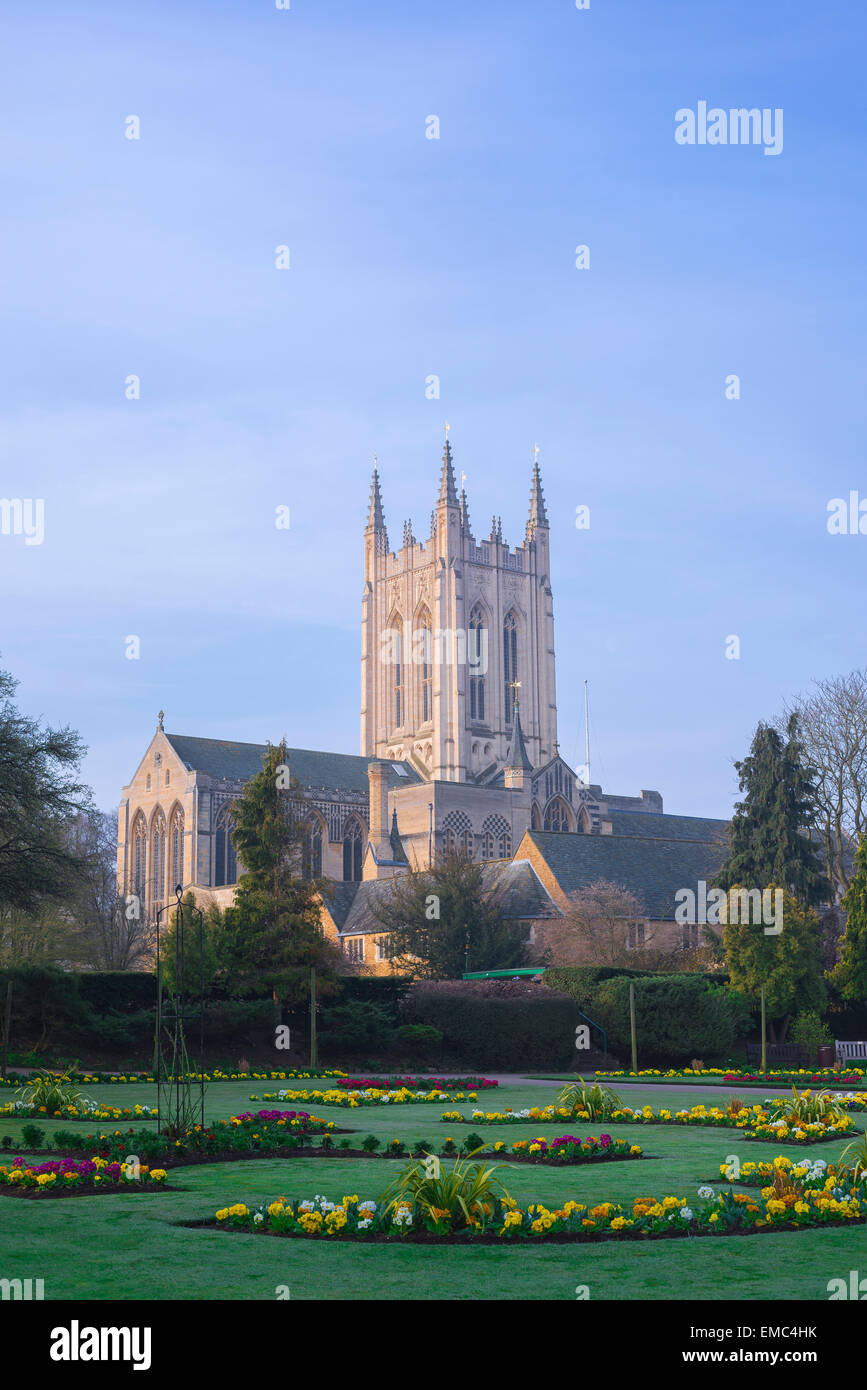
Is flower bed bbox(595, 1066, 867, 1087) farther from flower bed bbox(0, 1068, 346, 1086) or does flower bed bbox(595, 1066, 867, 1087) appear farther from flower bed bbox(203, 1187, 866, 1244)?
flower bed bbox(203, 1187, 866, 1244)

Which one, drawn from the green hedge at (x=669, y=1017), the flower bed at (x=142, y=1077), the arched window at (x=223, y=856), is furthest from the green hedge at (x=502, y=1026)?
the arched window at (x=223, y=856)

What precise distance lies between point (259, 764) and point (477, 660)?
26.0 metres

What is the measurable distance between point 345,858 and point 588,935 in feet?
166

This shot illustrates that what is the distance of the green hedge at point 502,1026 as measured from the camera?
38.5 meters

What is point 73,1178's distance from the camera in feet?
43.9

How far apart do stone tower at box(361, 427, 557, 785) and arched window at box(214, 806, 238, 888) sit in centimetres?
2394

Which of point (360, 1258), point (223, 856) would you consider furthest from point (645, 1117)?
point (223, 856)

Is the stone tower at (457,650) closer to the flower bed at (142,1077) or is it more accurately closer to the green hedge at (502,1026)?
the green hedge at (502,1026)

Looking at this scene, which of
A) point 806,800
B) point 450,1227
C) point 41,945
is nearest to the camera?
point 450,1227

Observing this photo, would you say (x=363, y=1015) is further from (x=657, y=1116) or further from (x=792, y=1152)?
(x=792, y=1152)

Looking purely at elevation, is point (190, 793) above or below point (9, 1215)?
above

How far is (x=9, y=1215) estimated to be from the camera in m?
11.7

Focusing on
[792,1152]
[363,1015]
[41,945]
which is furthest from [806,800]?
[792,1152]
